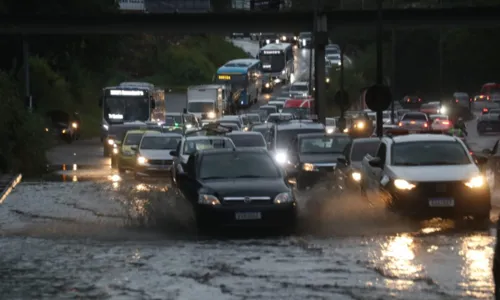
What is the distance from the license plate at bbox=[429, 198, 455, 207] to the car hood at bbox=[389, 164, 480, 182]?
361mm

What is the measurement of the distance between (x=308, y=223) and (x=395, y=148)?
87.8 inches

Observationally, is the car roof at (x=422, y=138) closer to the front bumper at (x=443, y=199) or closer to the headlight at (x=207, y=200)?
the front bumper at (x=443, y=199)

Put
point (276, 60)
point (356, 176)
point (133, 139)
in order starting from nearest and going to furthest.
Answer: point (356, 176) < point (133, 139) < point (276, 60)

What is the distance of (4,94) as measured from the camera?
127 ft

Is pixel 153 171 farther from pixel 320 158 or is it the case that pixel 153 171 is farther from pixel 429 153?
pixel 429 153

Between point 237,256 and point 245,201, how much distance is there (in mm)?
3259

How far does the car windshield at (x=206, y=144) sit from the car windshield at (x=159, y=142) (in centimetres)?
462

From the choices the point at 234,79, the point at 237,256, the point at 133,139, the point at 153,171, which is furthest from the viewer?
the point at 234,79

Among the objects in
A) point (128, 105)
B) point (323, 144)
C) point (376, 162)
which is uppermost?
point (376, 162)

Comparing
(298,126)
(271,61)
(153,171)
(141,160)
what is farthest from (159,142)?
(271,61)

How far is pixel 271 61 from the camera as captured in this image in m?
119

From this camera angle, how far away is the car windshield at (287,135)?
35.3 metres

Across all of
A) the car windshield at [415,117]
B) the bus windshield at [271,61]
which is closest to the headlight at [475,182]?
the car windshield at [415,117]

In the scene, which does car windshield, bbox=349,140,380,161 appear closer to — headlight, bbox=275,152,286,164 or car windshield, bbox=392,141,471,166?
A: car windshield, bbox=392,141,471,166
